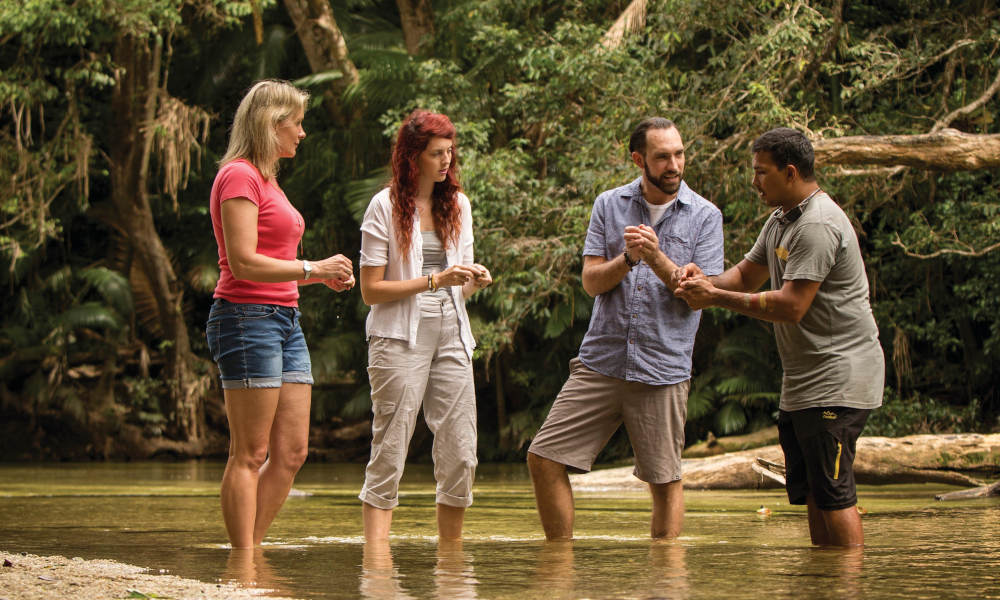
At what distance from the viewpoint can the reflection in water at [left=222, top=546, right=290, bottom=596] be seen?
407 centimetres

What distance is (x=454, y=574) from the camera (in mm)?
4398

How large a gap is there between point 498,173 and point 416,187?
10.2 m

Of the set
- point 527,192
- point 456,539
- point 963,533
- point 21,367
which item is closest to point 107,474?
point 527,192

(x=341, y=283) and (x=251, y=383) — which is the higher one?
(x=341, y=283)

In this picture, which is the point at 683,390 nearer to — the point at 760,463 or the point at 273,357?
the point at 273,357

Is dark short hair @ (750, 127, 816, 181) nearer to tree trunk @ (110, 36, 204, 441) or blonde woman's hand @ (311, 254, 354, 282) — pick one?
blonde woman's hand @ (311, 254, 354, 282)

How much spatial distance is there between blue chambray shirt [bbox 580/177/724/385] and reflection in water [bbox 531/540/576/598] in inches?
32.5

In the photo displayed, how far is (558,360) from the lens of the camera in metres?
19.8

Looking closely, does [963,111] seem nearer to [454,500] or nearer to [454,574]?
[454,500]

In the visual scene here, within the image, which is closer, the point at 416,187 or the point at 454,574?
the point at 454,574

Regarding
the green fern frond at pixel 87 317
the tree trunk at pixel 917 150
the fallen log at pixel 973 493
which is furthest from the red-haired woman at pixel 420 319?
the green fern frond at pixel 87 317

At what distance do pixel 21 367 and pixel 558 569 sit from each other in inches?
818

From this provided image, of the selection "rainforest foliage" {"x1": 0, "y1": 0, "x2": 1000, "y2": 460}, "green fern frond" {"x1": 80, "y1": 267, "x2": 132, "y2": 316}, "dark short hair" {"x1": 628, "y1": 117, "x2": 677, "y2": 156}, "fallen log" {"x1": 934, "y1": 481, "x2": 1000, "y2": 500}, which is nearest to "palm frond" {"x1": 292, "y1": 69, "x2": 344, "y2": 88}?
"rainforest foliage" {"x1": 0, "y1": 0, "x2": 1000, "y2": 460}

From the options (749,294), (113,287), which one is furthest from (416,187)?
(113,287)
